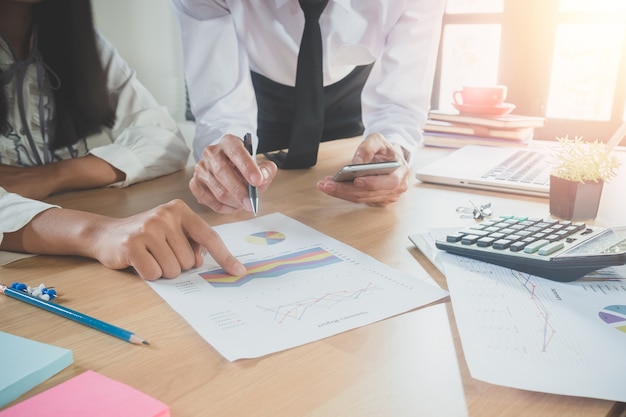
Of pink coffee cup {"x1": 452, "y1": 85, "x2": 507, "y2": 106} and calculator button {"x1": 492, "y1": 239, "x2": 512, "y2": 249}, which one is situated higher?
pink coffee cup {"x1": 452, "y1": 85, "x2": 507, "y2": 106}

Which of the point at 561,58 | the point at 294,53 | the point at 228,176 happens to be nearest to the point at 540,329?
the point at 228,176

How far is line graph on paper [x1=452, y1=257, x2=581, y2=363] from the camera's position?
50cm

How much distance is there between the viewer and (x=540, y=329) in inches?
21.0

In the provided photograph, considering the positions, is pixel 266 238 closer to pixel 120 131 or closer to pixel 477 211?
pixel 477 211

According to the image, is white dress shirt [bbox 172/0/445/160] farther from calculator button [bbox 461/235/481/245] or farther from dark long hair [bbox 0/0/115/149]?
calculator button [bbox 461/235/481/245]

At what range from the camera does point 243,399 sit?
0.45m

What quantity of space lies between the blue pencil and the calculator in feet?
1.33

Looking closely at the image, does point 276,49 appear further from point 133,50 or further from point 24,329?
point 133,50

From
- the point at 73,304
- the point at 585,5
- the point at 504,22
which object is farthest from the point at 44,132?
the point at 585,5

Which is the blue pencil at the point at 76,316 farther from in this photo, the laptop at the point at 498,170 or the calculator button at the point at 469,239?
the laptop at the point at 498,170

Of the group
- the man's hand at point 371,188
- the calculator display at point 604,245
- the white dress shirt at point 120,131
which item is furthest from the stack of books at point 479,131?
the calculator display at point 604,245

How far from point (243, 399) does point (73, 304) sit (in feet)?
0.91

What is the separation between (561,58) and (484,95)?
1.11 m

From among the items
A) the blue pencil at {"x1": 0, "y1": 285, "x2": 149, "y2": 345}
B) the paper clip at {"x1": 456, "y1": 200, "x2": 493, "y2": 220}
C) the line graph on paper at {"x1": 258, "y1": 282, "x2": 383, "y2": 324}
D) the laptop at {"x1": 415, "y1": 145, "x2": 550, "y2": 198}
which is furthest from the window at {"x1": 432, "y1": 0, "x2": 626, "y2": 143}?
the blue pencil at {"x1": 0, "y1": 285, "x2": 149, "y2": 345}
